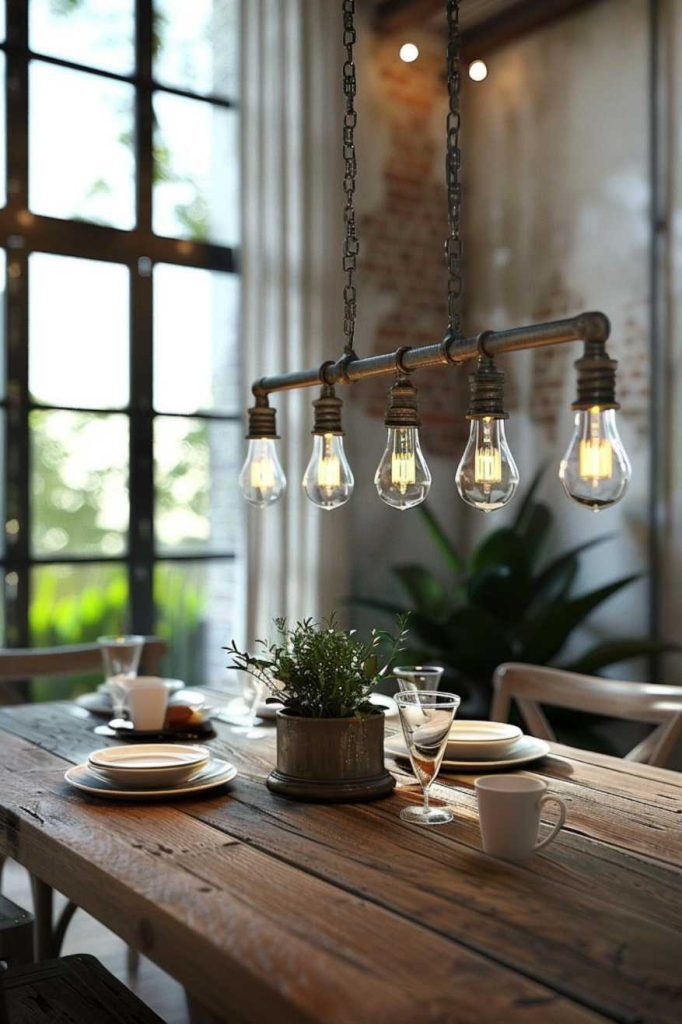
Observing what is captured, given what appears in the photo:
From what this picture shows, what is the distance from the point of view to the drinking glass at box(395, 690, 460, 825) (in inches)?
56.3

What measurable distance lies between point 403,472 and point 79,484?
2066 millimetres

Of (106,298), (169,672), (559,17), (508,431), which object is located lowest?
(169,672)

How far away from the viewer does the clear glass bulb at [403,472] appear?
5.82 feet

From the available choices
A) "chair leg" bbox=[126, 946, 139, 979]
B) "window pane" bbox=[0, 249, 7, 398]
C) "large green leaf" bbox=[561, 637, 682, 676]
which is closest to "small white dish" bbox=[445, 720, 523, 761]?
"chair leg" bbox=[126, 946, 139, 979]

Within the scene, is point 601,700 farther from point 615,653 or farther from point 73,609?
point 73,609

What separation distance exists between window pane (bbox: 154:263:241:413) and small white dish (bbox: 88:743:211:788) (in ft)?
7.04

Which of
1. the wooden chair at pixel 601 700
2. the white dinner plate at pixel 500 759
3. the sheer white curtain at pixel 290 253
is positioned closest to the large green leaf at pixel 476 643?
the sheer white curtain at pixel 290 253

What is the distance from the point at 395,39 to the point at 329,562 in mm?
2051

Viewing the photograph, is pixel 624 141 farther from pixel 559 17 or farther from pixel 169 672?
pixel 169 672

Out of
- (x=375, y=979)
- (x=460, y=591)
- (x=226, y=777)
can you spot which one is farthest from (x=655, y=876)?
(x=460, y=591)

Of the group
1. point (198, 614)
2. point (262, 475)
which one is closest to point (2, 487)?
point (198, 614)

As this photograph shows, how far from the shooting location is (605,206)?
3.78 m

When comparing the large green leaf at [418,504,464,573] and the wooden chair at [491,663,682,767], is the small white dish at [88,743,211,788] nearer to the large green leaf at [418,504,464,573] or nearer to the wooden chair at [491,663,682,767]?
the wooden chair at [491,663,682,767]

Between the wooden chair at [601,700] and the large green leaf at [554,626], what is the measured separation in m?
1.12
